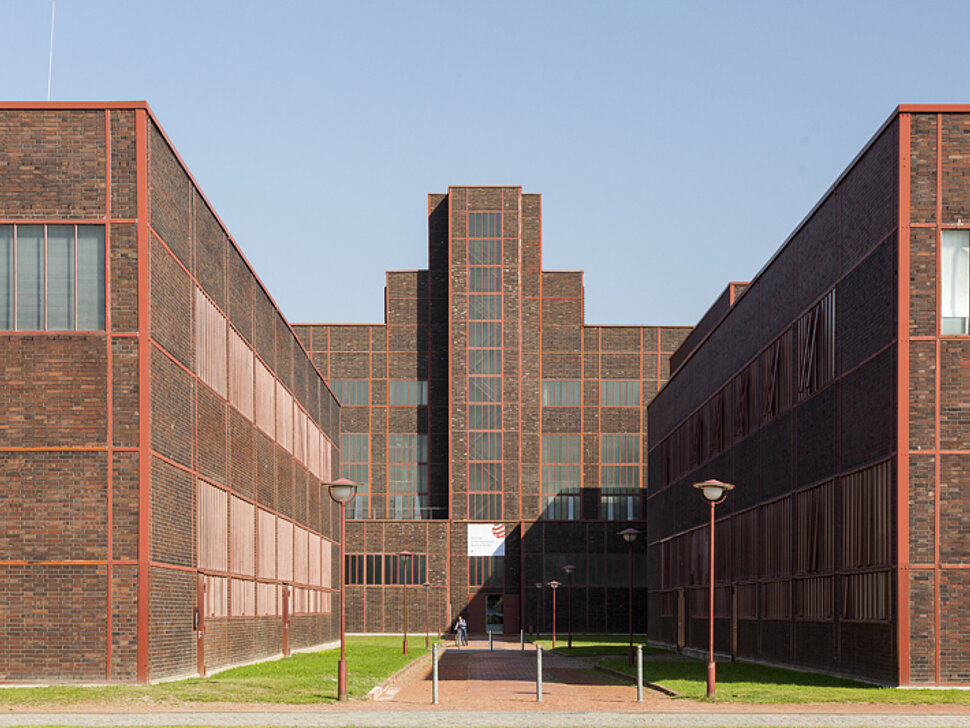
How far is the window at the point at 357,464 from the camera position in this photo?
87.6 metres

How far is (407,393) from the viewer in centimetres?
8825

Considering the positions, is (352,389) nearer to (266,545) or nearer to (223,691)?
(266,545)

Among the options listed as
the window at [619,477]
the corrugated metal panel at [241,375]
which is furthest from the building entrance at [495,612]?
the corrugated metal panel at [241,375]

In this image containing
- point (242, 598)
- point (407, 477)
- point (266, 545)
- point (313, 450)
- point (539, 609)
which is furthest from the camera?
point (407, 477)

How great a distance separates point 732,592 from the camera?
47.0 metres

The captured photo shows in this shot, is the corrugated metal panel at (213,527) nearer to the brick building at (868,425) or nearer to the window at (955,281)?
the brick building at (868,425)

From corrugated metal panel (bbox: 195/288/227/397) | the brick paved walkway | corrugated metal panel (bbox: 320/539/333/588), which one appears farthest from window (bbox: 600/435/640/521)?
corrugated metal panel (bbox: 195/288/227/397)

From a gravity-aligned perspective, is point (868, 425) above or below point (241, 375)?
below

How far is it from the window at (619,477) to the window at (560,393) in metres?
3.31

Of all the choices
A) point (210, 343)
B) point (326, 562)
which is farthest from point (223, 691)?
point (326, 562)

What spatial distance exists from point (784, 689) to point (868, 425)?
6.82m

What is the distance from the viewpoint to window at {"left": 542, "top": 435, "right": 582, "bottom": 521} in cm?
8594

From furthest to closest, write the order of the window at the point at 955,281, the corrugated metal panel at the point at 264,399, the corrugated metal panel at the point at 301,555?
the corrugated metal panel at the point at 301,555
the corrugated metal panel at the point at 264,399
the window at the point at 955,281

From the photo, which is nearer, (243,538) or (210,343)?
(210,343)
